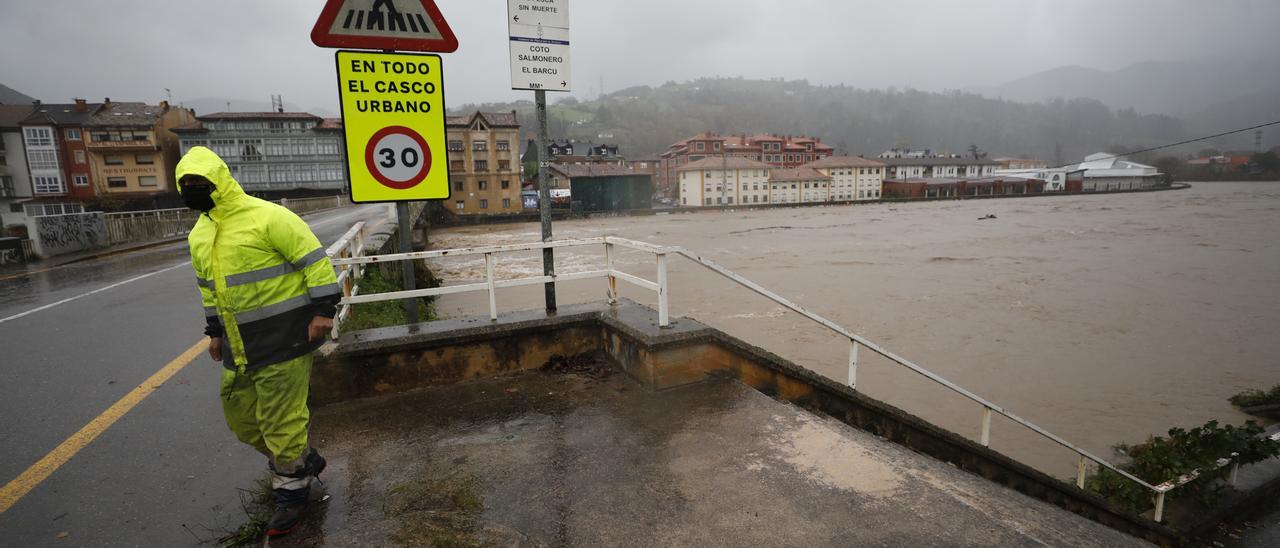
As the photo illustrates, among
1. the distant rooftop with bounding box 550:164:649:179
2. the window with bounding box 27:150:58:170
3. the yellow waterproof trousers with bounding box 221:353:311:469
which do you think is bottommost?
the yellow waterproof trousers with bounding box 221:353:311:469

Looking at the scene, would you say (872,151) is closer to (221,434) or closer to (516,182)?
(516,182)

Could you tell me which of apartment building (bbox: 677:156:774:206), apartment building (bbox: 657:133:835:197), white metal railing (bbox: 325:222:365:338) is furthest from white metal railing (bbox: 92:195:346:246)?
apartment building (bbox: 657:133:835:197)

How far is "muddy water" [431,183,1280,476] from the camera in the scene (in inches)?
423

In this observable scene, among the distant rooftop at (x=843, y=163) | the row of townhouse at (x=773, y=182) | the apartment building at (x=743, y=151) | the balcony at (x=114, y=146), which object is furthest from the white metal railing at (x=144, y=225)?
the distant rooftop at (x=843, y=163)

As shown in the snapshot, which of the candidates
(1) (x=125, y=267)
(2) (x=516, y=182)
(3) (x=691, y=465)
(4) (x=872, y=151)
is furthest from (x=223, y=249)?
(4) (x=872, y=151)

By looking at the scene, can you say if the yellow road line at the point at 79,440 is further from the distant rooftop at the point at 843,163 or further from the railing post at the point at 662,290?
the distant rooftop at the point at 843,163

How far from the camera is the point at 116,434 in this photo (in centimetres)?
400

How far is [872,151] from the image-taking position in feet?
558

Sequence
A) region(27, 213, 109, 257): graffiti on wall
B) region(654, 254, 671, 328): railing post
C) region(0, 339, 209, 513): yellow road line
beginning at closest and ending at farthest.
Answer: region(0, 339, 209, 513): yellow road line
region(654, 254, 671, 328): railing post
region(27, 213, 109, 257): graffiti on wall

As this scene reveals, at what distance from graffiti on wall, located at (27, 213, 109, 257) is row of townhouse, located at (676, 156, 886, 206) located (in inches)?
2674

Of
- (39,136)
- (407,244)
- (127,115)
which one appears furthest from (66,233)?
(39,136)

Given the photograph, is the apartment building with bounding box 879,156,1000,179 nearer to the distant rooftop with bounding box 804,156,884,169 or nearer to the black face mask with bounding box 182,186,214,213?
the distant rooftop with bounding box 804,156,884,169

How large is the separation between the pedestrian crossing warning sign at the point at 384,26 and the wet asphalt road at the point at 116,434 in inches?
107

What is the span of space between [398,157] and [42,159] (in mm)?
73835
